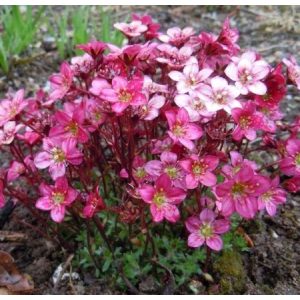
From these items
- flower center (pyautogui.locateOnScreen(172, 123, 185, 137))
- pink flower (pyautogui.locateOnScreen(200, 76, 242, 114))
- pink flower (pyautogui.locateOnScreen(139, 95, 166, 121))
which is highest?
pink flower (pyautogui.locateOnScreen(200, 76, 242, 114))

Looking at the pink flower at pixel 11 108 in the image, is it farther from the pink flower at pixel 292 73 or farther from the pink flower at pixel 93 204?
the pink flower at pixel 292 73

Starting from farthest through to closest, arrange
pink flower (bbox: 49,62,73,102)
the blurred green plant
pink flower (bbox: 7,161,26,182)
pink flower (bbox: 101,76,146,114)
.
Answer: the blurred green plant < pink flower (bbox: 7,161,26,182) < pink flower (bbox: 49,62,73,102) < pink flower (bbox: 101,76,146,114)

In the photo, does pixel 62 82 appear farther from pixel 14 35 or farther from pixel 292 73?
pixel 14 35

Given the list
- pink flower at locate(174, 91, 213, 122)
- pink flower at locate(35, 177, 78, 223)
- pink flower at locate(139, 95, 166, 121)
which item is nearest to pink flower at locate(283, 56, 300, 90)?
pink flower at locate(174, 91, 213, 122)

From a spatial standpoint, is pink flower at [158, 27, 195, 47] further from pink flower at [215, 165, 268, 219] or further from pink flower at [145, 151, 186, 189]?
pink flower at [215, 165, 268, 219]

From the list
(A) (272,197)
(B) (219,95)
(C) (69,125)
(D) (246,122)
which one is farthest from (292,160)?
(C) (69,125)

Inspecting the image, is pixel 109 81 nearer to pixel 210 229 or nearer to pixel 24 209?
pixel 210 229
